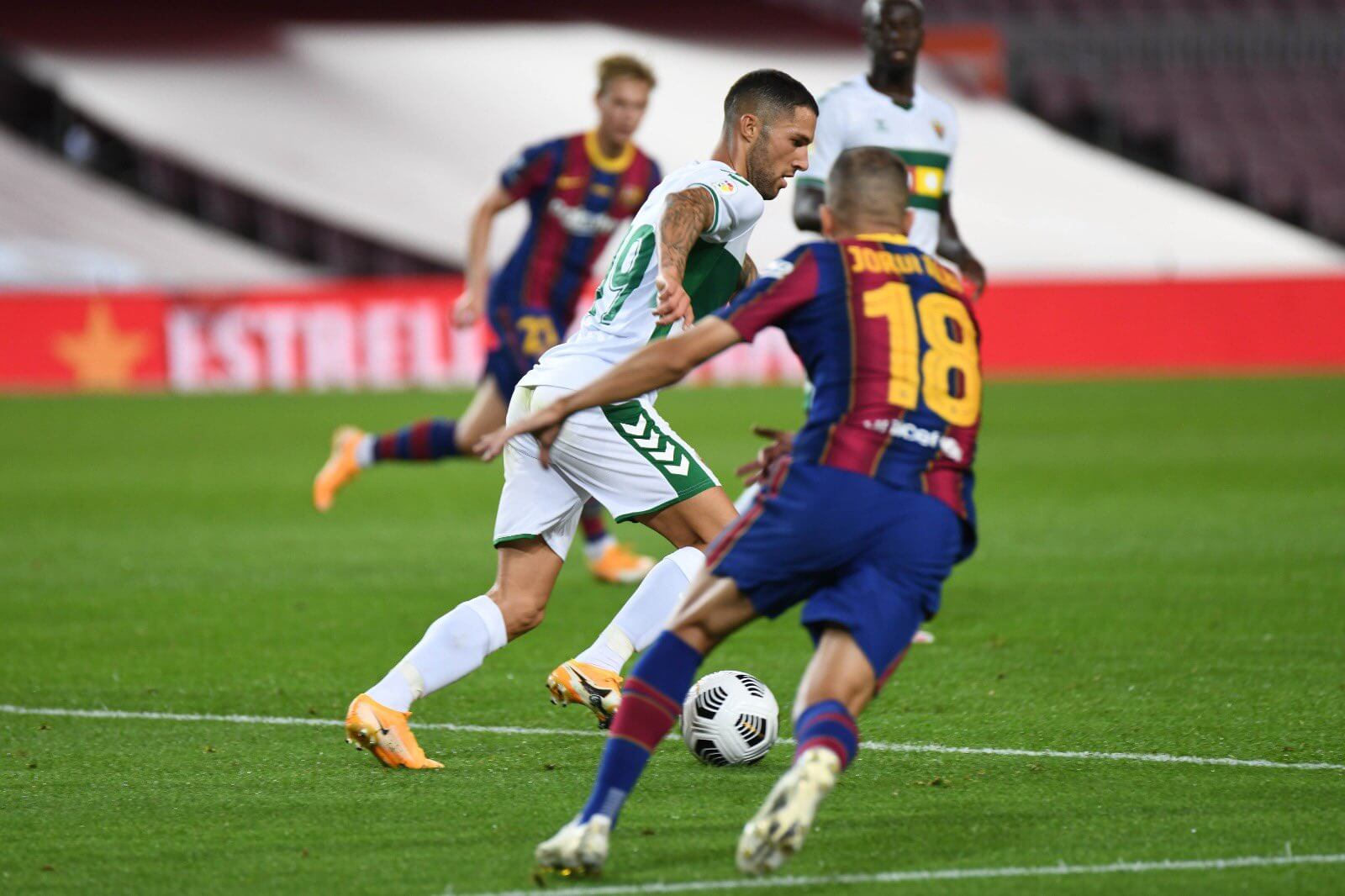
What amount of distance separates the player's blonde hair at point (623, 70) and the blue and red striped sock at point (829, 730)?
480 centimetres

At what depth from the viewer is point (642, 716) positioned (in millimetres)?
4340

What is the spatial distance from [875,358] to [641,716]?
0.97 metres

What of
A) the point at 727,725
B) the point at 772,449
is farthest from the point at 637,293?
the point at 727,725

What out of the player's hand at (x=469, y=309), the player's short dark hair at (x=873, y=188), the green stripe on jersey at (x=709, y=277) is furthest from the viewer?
the player's hand at (x=469, y=309)

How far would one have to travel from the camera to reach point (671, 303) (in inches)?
191

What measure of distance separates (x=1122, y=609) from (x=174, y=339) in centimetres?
1863

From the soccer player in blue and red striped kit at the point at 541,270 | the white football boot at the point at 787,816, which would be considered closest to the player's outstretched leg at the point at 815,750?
the white football boot at the point at 787,816

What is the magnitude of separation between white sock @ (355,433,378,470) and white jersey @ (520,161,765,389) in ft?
13.2

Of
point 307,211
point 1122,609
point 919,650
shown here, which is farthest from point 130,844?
point 307,211

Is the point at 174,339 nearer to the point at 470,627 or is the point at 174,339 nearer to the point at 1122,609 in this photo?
the point at 1122,609

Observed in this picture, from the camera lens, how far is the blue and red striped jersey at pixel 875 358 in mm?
4410

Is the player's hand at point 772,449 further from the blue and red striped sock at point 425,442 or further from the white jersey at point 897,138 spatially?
the blue and red striped sock at point 425,442

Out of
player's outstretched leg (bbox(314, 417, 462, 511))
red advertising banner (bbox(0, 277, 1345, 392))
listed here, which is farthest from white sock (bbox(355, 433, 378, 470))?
red advertising banner (bbox(0, 277, 1345, 392))

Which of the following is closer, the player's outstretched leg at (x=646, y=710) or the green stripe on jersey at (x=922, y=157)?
the player's outstretched leg at (x=646, y=710)
